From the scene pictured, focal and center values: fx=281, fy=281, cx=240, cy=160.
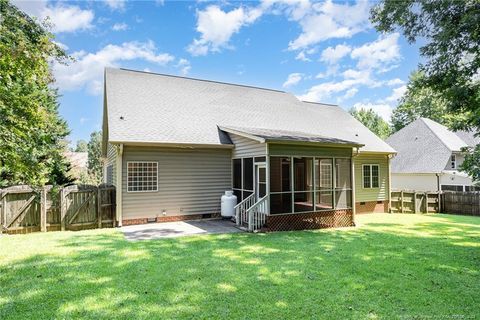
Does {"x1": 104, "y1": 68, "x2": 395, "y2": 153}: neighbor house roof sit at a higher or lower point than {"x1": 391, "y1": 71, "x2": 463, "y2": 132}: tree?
lower

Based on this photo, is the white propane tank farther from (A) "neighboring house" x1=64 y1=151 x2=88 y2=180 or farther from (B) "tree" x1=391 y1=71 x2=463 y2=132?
(B) "tree" x1=391 y1=71 x2=463 y2=132

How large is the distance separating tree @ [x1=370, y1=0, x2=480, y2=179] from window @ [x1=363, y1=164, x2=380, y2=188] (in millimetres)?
7469

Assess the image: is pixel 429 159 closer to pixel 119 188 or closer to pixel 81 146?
pixel 119 188

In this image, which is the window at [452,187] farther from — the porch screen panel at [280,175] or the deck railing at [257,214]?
the deck railing at [257,214]

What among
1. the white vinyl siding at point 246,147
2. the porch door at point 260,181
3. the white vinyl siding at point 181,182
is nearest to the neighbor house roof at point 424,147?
the porch door at point 260,181

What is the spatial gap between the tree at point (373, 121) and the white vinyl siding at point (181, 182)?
153 feet

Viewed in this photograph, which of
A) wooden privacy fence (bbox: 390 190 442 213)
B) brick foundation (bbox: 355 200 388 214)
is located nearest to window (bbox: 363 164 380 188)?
brick foundation (bbox: 355 200 388 214)

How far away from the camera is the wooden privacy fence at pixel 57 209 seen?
8906 mm

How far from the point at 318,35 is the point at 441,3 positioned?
8.65 meters

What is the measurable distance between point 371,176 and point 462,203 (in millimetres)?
5314

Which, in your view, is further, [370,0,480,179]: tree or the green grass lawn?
[370,0,480,179]: tree

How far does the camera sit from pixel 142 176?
1058cm

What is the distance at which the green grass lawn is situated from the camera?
391 cm

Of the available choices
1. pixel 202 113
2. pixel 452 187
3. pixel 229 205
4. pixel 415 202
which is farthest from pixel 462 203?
pixel 202 113
